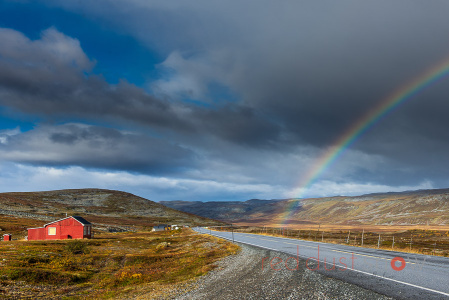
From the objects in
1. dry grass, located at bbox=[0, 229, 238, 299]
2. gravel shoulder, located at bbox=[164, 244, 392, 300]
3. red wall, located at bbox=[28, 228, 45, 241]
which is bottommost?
red wall, located at bbox=[28, 228, 45, 241]

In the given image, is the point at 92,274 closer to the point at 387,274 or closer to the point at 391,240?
the point at 387,274

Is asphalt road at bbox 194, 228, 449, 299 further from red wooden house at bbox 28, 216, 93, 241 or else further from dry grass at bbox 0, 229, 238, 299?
red wooden house at bbox 28, 216, 93, 241

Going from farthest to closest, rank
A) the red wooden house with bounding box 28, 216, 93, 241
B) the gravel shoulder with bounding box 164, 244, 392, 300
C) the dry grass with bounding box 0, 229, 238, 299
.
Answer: the red wooden house with bounding box 28, 216, 93, 241, the dry grass with bounding box 0, 229, 238, 299, the gravel shoulder with bounding box 164, 244, 392, 300

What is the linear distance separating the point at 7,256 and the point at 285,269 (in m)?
39.7

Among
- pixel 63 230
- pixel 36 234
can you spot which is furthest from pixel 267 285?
pixel 36 234

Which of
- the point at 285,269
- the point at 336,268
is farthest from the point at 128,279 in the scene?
the point at 336,268

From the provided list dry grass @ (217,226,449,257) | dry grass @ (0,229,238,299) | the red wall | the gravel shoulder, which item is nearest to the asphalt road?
the gravel shoulder

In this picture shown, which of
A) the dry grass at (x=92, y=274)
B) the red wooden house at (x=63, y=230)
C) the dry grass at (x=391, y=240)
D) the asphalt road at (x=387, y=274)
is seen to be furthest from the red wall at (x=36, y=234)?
the asphalt road at (x=387, y=274)

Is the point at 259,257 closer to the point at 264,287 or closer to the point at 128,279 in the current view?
the point at 264,287

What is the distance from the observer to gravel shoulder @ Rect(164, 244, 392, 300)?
1484cm

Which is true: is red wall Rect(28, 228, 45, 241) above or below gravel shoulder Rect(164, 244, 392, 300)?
below

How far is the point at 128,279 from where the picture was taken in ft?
105

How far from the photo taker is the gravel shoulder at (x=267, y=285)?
48.7ft

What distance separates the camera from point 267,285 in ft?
59.4
